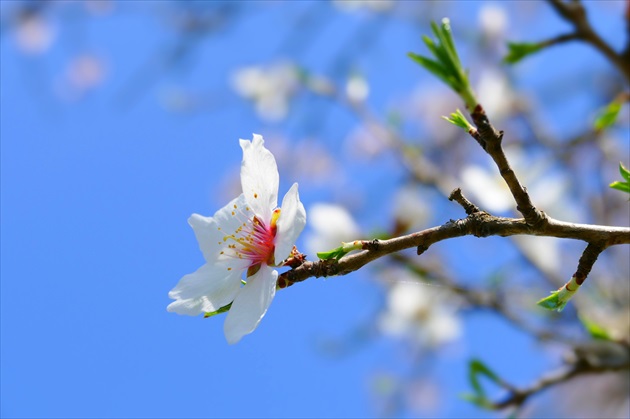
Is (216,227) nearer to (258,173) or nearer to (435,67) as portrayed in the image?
(258,173)

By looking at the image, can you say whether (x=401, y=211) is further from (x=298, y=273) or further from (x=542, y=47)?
(x=298, y=273)

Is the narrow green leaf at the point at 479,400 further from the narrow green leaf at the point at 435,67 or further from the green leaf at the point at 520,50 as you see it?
the narrow green leaf at the point at 435,67

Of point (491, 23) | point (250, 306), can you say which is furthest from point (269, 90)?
point (250, 306)

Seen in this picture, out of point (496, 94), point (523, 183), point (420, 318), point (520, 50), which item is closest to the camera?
point (520, 50)

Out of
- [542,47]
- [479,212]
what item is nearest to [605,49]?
[542,47]

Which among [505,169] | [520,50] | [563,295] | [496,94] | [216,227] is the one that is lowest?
[563,295]

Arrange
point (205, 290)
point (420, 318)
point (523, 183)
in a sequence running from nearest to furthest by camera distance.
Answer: point (205, 290) → point (523, 183) → point (420, 318)

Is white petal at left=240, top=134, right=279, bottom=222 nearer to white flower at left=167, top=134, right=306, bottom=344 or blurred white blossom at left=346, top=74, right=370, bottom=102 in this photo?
white flower at left=167, top=134, right=306, bottom=344

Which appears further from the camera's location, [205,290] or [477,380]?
[477,380]
